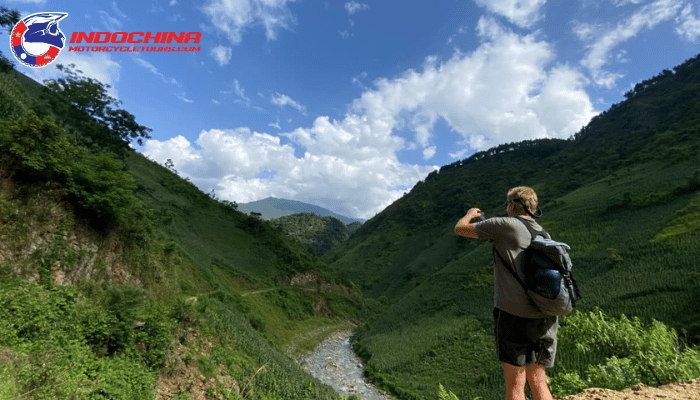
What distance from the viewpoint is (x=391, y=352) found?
3012 cm

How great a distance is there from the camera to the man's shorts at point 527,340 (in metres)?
2.94

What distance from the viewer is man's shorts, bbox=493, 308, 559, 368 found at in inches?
116

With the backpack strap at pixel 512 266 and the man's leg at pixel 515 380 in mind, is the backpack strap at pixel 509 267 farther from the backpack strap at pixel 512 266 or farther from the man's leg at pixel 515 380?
the man's leg at pixel 515 380

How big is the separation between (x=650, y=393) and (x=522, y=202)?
3.94 meters

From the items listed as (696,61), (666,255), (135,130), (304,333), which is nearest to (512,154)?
(696,61)

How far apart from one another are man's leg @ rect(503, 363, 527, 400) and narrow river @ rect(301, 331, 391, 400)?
68.2 ft

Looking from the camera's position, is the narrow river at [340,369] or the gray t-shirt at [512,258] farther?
the narrow river at [340,369]

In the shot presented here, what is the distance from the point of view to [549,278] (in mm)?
2619

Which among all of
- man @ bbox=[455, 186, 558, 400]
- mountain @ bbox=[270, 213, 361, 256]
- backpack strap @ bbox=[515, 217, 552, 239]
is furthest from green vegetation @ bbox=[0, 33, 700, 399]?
mountain @ bbox=[270, 213, 361, 256]

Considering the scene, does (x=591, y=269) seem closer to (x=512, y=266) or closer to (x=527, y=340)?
(x=527, y=340)

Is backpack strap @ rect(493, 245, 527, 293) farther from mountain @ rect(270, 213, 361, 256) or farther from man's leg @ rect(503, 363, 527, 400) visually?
mountain @ rect(270, 213, 361, 256)

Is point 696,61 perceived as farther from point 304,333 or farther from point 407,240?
point 304,333

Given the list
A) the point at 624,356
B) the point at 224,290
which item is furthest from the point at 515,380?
the point at 224,290

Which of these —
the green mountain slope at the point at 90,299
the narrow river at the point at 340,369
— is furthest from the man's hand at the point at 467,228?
the narrow river at the point at 340,369
